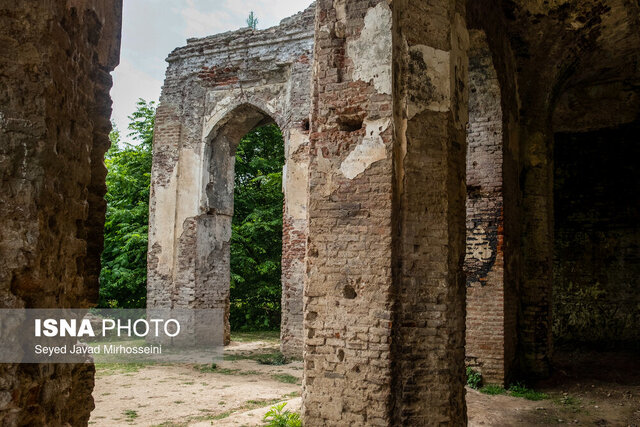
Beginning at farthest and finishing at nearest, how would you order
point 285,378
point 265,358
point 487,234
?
point 265,358, point 285,378, point 487,234

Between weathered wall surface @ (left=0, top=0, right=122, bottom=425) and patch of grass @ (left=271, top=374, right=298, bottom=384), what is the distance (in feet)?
18.9

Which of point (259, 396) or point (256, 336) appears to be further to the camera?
point (256, 336)

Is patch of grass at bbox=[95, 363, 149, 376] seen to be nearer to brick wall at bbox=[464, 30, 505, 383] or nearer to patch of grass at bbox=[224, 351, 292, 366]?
patch of grass at bbox=[224, 351, 292, 366]

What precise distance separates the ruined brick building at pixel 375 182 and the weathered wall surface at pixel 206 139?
5 cm

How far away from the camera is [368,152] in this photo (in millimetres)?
4461

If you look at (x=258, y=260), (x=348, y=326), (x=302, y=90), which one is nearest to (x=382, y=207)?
(x=348, y=326)

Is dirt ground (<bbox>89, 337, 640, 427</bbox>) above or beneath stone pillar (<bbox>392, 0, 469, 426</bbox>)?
beneath

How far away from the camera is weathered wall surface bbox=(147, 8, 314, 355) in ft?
34.8

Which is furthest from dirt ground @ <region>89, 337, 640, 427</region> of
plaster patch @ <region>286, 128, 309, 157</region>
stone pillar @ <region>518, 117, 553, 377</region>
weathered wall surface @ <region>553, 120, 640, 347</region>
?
plaster patch @ <region>286, 128, 309, 157</region>

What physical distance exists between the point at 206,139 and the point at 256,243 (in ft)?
13.6

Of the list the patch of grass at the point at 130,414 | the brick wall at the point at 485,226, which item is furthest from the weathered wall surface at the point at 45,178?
the brick wall at the point at 485,226

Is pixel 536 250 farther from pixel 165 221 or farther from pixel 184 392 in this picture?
pixel 165 221

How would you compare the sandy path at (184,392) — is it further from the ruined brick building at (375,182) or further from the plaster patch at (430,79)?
the plaster patch at (430,79)

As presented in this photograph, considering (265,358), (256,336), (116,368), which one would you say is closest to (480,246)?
(265,358)
